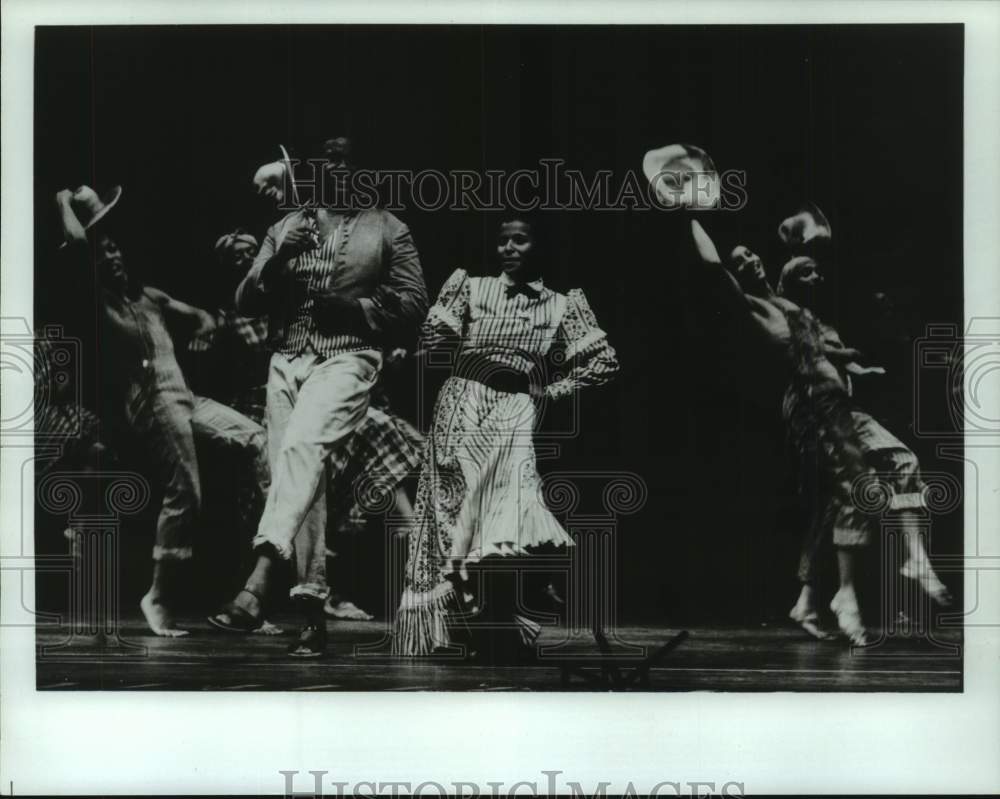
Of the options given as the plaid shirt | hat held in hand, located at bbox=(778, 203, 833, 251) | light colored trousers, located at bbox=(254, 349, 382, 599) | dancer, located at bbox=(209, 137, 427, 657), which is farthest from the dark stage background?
the plaid shirt

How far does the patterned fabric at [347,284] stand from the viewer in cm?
560

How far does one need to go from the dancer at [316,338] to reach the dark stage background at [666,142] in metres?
0.17

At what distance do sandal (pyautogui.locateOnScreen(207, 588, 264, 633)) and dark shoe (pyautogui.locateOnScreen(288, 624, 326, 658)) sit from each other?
0.75 feet

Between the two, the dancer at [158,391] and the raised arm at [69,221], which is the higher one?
the raised arm at [69,221]

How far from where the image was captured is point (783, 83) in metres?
5.56

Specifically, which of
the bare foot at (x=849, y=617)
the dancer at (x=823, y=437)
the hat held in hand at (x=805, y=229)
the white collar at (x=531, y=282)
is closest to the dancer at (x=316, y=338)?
the white collar at (x=531, y=282)

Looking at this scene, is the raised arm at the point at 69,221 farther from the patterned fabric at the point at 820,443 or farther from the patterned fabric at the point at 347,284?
the patterned fabric at the point at 820,443

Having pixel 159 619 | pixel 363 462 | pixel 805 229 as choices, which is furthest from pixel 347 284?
pixel 805 229

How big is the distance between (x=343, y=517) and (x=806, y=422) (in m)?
2.46

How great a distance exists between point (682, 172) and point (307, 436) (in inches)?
93.8

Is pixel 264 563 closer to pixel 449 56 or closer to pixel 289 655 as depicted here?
pixel 289 655

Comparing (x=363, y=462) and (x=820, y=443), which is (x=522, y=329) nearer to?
(x=363, y=462)

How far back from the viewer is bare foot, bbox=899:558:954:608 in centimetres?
558

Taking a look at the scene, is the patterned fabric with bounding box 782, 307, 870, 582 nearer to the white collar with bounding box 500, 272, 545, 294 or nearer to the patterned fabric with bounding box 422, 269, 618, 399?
the patterned fabric with bounding box 422, 269, 618, 399
